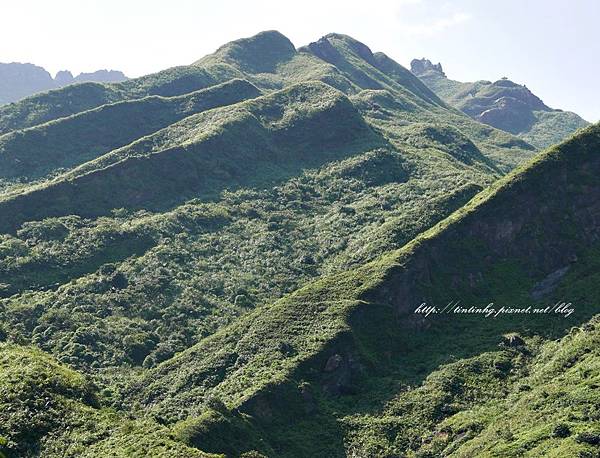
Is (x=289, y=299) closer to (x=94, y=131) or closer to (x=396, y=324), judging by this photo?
(x=396, y=324)

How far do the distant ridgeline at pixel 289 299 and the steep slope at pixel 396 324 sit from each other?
239 mm

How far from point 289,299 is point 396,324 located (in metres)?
13.4

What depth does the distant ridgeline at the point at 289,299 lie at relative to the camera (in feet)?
174

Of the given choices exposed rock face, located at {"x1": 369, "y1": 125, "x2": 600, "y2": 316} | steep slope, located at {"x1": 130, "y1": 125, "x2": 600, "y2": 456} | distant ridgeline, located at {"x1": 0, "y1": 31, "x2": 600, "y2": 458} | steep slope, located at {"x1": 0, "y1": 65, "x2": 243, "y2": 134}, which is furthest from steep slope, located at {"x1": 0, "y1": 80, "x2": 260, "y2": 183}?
exposed rock face, located at {"x1": 369, "y1": 125, "x2": 600, "y2": 316}

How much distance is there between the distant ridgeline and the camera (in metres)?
53.1

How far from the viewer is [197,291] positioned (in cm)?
8550

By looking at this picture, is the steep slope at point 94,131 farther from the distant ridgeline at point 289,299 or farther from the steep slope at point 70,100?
the steep slope at point 70,100

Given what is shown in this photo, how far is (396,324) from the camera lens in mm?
72312

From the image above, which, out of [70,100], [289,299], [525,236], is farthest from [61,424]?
[70,100]

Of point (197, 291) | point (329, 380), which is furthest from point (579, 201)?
point (197, 291)

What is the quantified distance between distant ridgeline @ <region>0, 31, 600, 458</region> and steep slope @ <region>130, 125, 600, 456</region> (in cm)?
24

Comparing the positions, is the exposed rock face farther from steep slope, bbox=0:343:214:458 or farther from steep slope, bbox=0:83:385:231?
steep slope, bbox=0:83:385:231

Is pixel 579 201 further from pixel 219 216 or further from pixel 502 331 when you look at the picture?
pixel 219 216

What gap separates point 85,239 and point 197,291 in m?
21.3
